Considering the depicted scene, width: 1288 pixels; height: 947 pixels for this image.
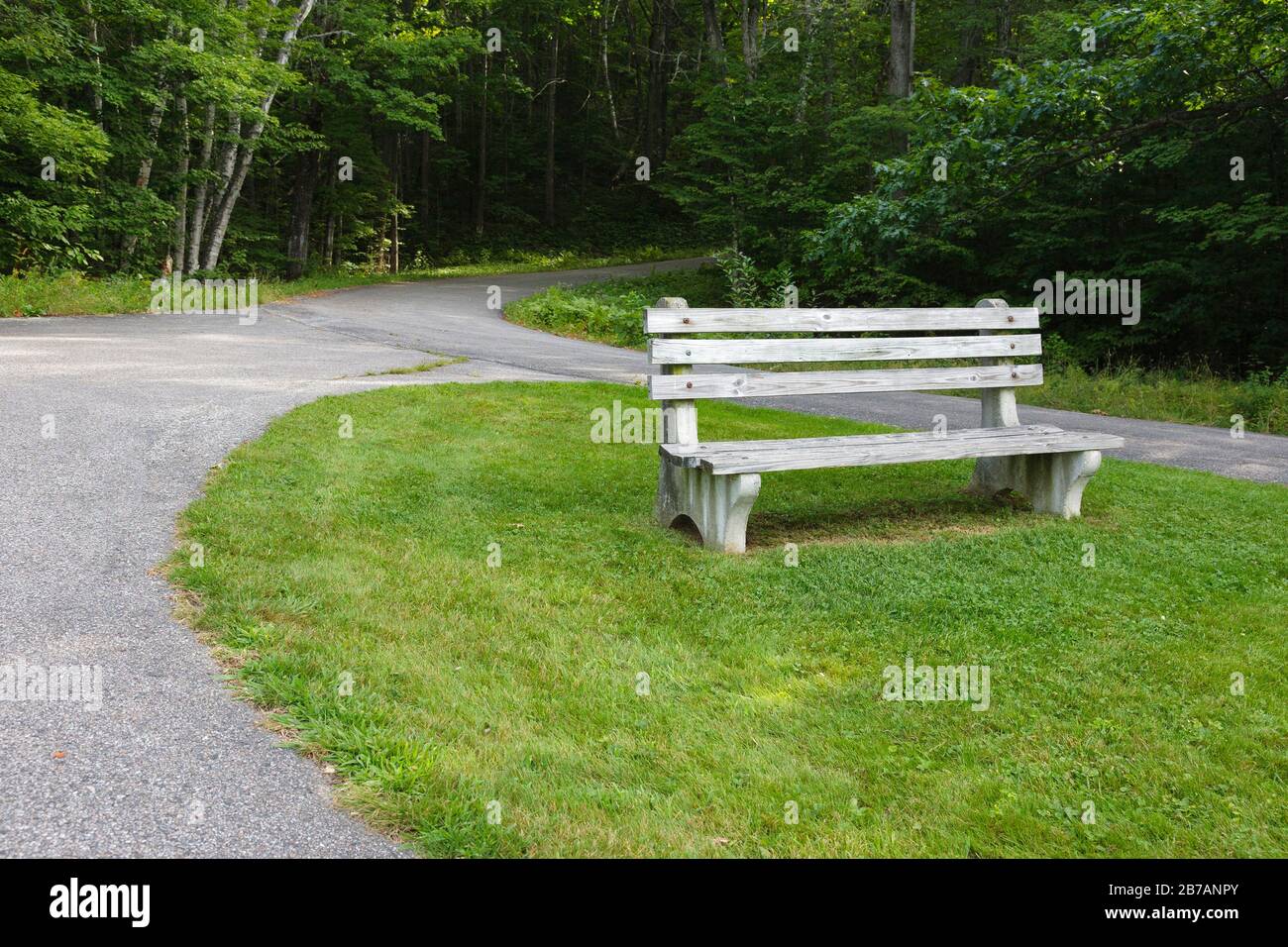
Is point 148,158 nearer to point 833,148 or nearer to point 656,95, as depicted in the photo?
point 833,148

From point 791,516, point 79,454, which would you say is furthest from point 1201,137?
point 79,454

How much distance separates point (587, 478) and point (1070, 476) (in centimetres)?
335

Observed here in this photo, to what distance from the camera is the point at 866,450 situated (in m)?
6.03

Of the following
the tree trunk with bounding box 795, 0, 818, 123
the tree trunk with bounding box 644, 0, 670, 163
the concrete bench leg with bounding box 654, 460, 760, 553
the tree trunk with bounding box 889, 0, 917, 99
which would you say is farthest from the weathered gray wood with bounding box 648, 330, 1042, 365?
the tree trunk with bounding box 644, 0, 670, 163

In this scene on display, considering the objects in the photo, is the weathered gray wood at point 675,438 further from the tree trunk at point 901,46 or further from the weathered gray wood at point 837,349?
the tree trunk at point 901,46

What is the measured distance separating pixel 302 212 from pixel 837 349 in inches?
1034

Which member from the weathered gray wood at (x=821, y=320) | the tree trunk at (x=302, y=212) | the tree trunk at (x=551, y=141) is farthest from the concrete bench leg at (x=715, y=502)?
the tree trunk at (x=551, y=141)

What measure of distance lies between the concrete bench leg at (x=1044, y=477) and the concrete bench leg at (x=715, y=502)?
7.67 ft

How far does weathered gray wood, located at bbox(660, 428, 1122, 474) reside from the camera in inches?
222

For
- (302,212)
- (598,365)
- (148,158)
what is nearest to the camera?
(598,365)

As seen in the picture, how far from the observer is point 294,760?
10.7ft

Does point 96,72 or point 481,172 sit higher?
point 481,172

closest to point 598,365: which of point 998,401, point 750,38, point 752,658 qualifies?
point 998,401

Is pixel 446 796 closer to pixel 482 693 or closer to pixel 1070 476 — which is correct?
pixel 482 693
